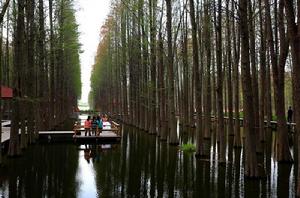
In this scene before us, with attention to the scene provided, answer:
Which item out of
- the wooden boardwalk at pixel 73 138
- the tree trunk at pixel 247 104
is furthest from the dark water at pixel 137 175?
the wooden boardwalk at pixel 73 138

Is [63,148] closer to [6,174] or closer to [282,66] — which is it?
[6,174]

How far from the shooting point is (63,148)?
2147cm

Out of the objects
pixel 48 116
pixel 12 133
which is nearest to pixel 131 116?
pixel 48 116

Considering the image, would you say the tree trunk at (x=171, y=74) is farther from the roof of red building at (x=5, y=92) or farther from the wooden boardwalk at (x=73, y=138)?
the roof of red building at (x=5, y=92)

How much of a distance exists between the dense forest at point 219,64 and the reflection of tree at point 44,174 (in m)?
5.88

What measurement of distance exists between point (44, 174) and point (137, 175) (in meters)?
3.36

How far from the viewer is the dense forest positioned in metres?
12.6

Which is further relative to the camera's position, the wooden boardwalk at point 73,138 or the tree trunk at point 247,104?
the wooden boardwalk at point 73,138

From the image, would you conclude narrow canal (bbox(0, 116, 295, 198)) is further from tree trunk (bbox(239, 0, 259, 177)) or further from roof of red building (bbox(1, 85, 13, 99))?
roof of red building (bbox(1, 85, 13, 99))

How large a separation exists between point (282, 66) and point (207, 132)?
1059cm

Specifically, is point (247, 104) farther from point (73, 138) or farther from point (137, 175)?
point (73, 138)

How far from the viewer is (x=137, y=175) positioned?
13.3 m

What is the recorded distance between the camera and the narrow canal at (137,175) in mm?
10883

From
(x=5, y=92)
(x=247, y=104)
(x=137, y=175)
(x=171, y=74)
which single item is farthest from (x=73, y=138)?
(x=247, y=104)
